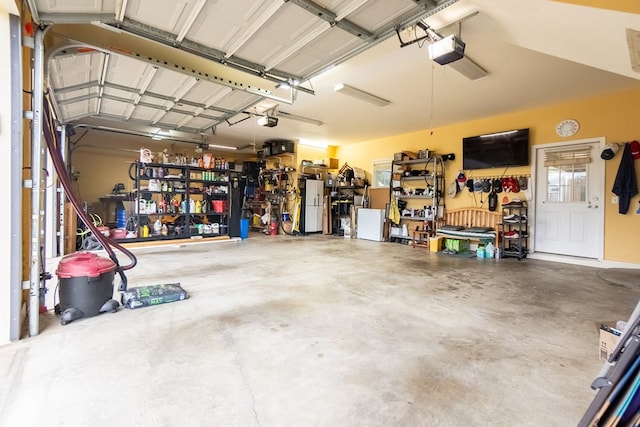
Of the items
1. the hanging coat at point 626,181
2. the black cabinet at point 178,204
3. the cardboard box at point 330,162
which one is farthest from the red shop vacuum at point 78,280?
the cardboard box at point 330,162

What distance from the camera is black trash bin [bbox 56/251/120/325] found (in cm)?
264

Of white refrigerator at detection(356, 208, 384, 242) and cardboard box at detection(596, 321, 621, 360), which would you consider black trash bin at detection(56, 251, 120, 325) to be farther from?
white refrigerator at detection(356, 208, 384, 242)

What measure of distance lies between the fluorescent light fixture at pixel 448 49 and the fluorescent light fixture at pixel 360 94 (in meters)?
1.92

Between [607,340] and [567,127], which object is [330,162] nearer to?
[567,127]

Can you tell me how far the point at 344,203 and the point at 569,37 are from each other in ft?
23.4

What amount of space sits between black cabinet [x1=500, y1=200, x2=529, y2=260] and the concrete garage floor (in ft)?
6.67

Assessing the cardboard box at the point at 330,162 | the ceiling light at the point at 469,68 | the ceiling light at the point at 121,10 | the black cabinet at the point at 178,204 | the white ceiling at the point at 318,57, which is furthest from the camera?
the cardboard box at the point at 330,162

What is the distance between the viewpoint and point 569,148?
5.66 meters

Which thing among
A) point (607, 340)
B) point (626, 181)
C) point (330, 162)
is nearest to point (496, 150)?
point (626, 181)

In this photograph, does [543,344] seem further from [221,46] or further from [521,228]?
[521,228]

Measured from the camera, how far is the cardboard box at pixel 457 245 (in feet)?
21.6

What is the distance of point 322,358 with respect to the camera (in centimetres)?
208

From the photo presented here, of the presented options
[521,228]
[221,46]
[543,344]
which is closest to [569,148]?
[521,228]

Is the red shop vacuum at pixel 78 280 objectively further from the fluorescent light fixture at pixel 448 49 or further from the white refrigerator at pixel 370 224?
the white refrigerator at pixel 370 224
